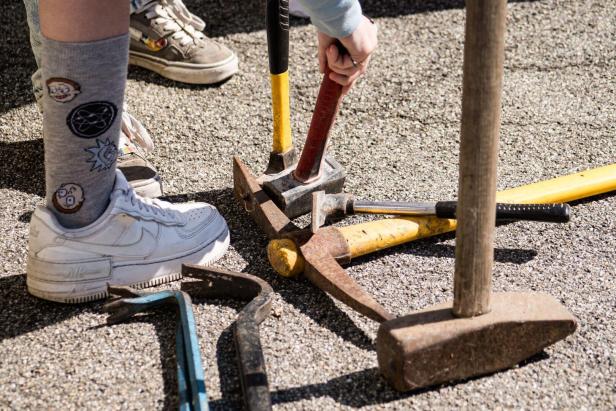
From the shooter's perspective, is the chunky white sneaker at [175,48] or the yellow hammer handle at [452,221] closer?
the yellow hammer handle at [452,221]

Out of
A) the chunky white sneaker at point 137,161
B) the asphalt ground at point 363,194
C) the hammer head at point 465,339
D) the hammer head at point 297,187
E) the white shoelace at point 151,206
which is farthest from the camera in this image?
the chunky white sneaker at point 137,161

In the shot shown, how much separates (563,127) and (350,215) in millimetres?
1059

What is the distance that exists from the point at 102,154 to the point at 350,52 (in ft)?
2.19

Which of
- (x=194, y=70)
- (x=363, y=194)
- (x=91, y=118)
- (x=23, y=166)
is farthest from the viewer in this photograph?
(x=194, y=70)

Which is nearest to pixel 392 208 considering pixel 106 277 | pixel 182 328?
pixel 182 328

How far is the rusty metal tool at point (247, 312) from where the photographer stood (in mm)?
1781

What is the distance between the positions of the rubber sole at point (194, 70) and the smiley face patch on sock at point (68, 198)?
1.32 meters

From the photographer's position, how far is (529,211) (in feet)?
7.52

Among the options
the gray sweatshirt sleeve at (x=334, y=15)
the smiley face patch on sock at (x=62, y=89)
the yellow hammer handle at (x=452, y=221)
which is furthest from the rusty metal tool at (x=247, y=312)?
the gray sweatshirt sleeve at (x=334, y=15)

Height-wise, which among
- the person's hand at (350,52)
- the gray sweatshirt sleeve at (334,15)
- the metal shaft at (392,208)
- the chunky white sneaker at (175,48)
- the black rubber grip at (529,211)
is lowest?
the metal shaft at (392,208)

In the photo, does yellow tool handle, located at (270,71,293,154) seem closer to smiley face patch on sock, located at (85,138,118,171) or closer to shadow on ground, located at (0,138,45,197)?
smiley face patch on sock, located at (85,138,118,171)

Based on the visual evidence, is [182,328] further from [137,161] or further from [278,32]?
[278,32]

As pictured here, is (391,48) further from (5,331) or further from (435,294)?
(5,331)

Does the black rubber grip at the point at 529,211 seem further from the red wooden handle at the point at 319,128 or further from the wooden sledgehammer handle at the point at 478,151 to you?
the wooden sledgehammer handle at the point at 478,151
